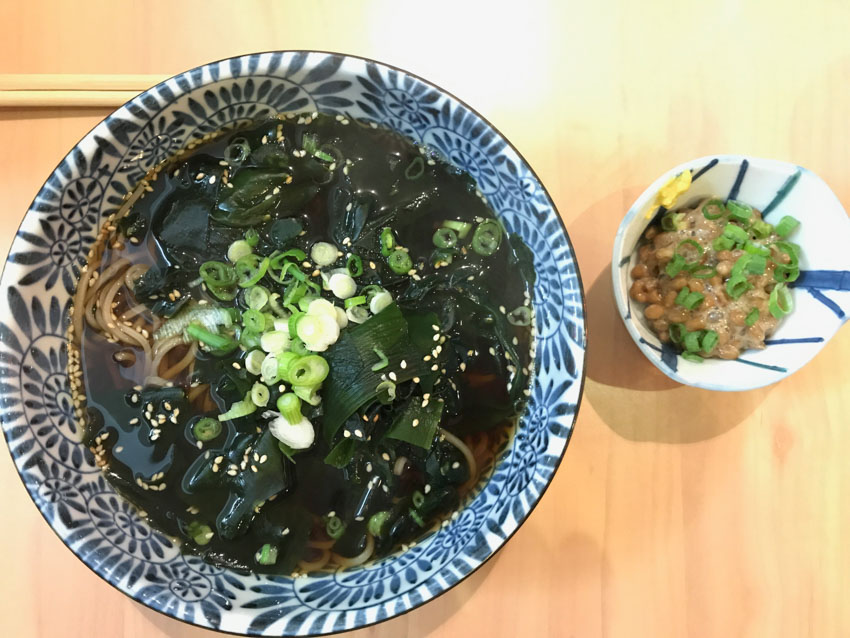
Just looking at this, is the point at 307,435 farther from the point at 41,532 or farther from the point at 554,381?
the point at 41,532

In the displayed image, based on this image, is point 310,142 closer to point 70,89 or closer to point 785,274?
point 70,89

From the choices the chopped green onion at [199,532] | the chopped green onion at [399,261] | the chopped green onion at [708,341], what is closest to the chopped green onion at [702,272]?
the chopped green onion at [708,341]

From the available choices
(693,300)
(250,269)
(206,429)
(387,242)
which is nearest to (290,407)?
(206,429)

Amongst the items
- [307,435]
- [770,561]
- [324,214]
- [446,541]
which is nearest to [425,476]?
[446,541]

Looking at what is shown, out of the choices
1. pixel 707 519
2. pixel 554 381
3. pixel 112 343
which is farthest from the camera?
pixel 707 519

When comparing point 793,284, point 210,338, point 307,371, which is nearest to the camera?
point 307,371

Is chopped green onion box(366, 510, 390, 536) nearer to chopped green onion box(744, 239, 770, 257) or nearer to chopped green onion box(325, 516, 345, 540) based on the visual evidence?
chopped green onion box(325, 516, 345, 540)

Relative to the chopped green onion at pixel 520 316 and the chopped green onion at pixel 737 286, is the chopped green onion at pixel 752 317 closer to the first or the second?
the chopped green onion at pixel 737 286
